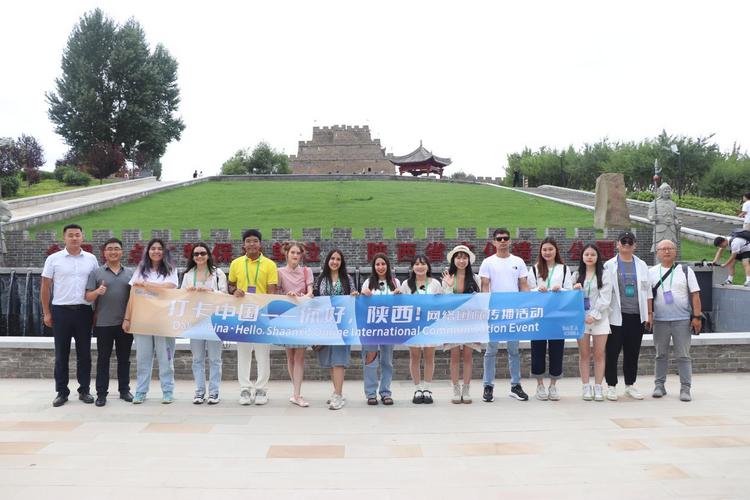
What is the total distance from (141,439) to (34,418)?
A: 1290 mm

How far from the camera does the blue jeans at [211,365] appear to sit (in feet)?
19.4

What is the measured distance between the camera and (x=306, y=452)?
4.49 meters

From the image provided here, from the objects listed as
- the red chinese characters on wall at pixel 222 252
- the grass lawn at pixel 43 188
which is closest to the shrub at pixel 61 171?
the grass lawn at pixel 43 188

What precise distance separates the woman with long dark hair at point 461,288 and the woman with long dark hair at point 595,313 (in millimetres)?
1027

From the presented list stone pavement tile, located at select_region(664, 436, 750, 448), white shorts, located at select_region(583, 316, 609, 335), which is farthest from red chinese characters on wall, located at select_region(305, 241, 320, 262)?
stone pavement tile, located at select_region(664, 436, 750, 448)

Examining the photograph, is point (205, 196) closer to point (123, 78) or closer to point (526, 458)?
point (123, 78)

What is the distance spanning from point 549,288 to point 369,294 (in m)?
1.76

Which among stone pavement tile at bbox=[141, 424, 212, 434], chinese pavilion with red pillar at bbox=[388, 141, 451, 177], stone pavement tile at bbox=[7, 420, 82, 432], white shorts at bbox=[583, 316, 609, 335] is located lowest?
stone pavement tile at bbox=[141, 424, 212, 434]

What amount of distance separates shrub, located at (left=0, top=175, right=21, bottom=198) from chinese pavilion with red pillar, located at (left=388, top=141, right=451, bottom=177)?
3185cm

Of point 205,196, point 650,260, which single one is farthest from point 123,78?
point 650,260

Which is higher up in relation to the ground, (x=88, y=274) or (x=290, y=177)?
(x=290, y=177)

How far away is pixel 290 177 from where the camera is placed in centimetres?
3931

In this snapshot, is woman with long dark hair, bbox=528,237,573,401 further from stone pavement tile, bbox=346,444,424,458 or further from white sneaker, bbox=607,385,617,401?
stone pavement tile, bbox=346,444,424,458

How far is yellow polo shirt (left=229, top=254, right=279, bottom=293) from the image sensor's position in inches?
238
